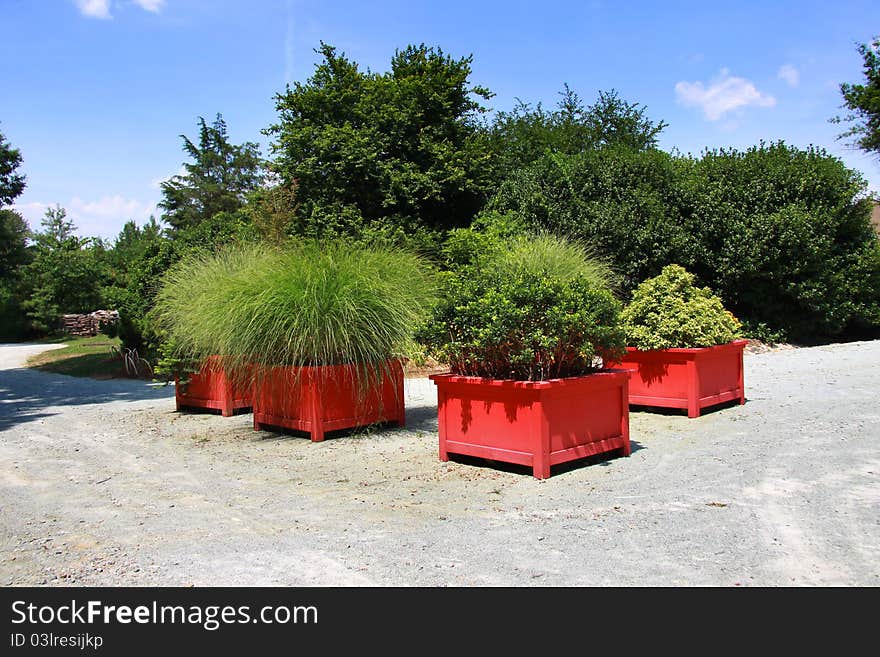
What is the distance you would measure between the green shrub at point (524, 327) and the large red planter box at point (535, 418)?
226 millimetres

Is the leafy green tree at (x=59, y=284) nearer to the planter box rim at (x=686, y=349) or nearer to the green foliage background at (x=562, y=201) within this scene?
the green foliage background at (x=562, y=201)

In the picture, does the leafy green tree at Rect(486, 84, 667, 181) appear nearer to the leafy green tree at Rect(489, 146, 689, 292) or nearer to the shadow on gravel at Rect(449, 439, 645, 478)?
the leafy green tree at Rect(489, 146, 689, 292)

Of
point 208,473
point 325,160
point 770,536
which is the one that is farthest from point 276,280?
point 325,160

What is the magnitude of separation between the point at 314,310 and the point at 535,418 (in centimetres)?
241

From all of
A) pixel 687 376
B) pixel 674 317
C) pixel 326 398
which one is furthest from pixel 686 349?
pixel 326 398

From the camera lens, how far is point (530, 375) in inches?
204

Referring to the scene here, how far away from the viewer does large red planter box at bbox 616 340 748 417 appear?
7.13 meters

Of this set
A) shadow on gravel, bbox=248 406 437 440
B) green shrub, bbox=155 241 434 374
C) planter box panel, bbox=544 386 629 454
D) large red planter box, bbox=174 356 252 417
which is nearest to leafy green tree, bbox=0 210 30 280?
large red planter box, bbox=174 356 252 417

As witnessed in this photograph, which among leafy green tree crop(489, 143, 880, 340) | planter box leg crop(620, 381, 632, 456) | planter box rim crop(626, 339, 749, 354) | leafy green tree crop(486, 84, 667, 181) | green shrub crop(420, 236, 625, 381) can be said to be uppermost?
leafy green tree crop(486, 84, 667, 181)

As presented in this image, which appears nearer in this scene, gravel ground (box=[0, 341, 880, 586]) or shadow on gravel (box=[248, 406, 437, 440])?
gravel ground (box=[0, 341, 880, 586])

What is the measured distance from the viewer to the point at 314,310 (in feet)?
20.4

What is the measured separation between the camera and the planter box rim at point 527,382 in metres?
4.82

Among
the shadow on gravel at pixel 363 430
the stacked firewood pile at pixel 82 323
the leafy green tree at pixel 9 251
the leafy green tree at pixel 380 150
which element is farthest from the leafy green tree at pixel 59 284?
the shadow on gravel at pixel 363 430

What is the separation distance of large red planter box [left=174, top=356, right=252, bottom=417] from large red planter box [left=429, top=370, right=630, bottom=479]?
139 inches
